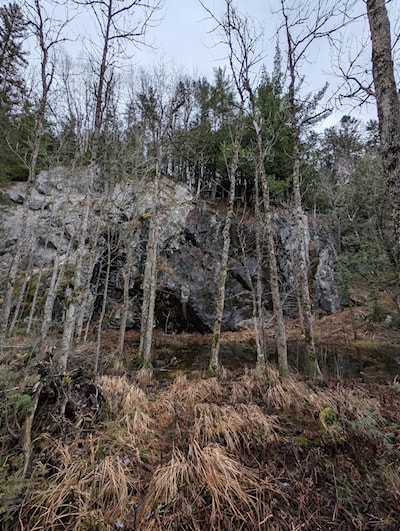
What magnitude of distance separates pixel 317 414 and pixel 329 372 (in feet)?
15.3

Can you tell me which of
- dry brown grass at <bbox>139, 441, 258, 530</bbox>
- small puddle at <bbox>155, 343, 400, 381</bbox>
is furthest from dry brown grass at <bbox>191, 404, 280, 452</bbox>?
small puddle at <bbox>155, 343, 400, 381</bbox>

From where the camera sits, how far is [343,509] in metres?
2.33

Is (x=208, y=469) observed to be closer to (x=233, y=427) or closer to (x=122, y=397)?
(x=233, y=427)

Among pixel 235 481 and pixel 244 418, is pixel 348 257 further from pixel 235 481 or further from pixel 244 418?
pixel 235 481

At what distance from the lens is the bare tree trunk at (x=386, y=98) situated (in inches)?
101

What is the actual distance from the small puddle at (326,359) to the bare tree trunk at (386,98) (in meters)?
6.50

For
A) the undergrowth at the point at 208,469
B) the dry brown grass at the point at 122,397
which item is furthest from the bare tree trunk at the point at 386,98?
the dry brown grass at the point at 122,397

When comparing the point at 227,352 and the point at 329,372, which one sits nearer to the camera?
the point at 329,372

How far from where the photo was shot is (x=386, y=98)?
2.73 meters

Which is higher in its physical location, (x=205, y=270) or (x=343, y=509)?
(x=205, y=270)

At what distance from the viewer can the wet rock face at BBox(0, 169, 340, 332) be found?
49.0 ft

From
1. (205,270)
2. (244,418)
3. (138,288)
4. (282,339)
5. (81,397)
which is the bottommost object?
(244,418)

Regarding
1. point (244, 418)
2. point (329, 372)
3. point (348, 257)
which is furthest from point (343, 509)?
point (348, 257)

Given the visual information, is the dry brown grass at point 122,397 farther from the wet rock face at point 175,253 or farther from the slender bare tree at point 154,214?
the wet rock face at point 175,253
